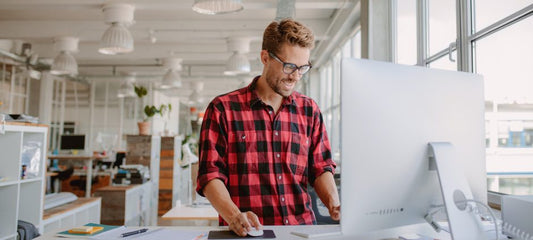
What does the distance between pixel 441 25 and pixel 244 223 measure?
2850mm

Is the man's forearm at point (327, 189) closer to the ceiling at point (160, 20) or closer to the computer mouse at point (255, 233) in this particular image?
the computer mouse at point (255, 233)

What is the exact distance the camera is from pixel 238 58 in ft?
23.1

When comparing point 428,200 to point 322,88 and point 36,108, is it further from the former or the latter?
point 36,108

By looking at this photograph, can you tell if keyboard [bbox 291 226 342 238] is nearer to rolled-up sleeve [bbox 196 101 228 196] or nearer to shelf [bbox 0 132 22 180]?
rolled-up sleeve [bbox 196 101 228 196]

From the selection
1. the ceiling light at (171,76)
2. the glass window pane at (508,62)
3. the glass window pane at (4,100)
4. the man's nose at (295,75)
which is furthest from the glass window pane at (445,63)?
the glass window pane at (4,100)

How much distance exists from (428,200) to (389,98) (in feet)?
1.10

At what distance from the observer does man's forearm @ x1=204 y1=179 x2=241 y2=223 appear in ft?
4.63

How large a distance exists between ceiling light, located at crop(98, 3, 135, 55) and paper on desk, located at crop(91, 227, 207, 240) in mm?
4132

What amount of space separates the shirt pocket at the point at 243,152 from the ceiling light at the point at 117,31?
4.00m

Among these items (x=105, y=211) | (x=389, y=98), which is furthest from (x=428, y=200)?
(x=105, y=211)

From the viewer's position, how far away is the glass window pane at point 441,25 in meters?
3.16

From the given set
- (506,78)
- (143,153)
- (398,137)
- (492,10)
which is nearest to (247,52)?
(143,153)

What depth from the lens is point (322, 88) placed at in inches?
398

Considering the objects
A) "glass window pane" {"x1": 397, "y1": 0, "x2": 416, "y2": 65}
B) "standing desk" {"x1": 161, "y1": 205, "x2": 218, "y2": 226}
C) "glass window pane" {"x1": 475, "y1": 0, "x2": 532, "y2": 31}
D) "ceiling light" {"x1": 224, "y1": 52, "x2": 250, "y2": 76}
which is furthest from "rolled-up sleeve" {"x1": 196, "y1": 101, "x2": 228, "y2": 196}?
"ceiling light" {"x1": 224, "y1": 52, "x2": 250, "y2": 76}
